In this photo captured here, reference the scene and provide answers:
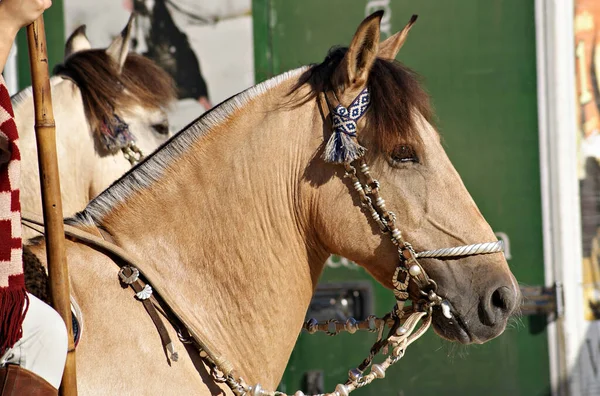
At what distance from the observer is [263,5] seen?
4.08 meters

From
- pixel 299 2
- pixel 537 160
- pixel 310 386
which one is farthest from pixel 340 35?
pixel 310 386

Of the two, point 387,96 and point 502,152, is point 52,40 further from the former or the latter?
point 387,96

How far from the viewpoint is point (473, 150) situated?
3883 mm

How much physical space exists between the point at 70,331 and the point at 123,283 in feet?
0.80

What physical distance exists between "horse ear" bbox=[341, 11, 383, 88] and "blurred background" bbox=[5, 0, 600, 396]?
1839 mm

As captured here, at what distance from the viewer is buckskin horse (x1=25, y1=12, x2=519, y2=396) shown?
6.37 feet

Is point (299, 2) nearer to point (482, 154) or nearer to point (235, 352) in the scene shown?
point (482, 154)

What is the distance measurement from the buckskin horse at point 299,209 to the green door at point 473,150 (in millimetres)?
1855

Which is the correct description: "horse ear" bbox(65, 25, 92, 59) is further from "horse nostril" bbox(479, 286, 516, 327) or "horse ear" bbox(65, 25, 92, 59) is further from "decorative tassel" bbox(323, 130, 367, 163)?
"horse nostril" bbox(479, 286, 516, 327)

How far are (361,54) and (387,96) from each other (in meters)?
0.13

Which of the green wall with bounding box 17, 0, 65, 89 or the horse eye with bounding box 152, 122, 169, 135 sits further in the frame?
the green wall with bounding box 17, 0, 65, 89


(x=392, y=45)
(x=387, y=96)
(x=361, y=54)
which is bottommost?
(x=387, y=96)

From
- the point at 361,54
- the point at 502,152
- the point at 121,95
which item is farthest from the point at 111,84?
the point at 502,152

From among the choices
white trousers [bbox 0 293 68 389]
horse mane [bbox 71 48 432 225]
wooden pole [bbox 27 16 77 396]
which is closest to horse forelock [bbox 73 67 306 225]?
horse mane [bbox 71 48 432 225]
